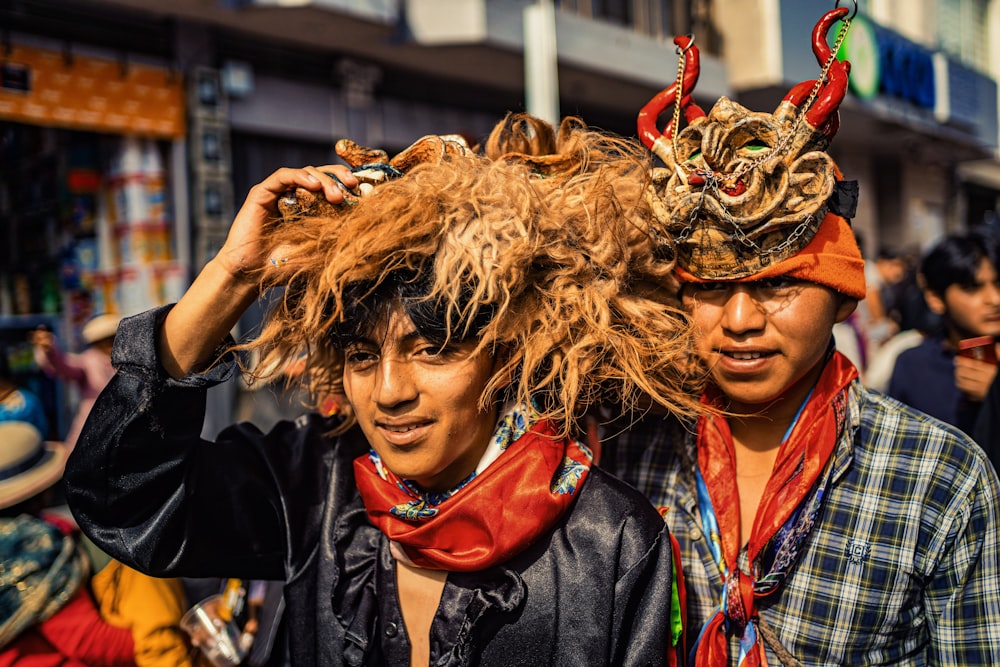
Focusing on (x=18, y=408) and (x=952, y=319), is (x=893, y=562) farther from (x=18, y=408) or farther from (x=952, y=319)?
(x=18, y=408)

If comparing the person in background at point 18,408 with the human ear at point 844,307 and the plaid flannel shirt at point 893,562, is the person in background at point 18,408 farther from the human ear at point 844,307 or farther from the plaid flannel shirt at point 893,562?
the human ear at point 844,307

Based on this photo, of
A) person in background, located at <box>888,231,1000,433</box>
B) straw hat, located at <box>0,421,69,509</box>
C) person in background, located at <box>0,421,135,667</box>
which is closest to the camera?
person in background, located at <box>0,421,135,667</box>

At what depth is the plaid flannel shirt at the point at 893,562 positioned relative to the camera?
163 centimetres

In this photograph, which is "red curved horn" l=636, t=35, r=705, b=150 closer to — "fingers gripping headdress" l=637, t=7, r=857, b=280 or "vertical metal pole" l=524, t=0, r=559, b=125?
"fingers gripping headdress" l=637, t=7, r=857, b=280

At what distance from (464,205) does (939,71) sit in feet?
52.8

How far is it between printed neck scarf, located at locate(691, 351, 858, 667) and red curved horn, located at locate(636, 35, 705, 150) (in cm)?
67

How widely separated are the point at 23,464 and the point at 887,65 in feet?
45.8

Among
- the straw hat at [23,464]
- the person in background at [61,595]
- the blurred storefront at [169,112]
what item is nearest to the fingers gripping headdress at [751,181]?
the person in background at [61,595]

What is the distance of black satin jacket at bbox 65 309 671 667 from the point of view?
155 centimetres

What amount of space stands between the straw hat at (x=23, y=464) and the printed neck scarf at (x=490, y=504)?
135 centimetres

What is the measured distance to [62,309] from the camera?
643 centimetres

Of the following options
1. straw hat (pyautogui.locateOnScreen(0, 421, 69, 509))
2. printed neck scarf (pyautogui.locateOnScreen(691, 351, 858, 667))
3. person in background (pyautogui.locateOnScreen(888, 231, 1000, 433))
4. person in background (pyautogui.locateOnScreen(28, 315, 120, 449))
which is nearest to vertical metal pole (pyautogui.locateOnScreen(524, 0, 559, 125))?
person in background (pyautogui.locateOnScreen(888, 231, 1000, 433))

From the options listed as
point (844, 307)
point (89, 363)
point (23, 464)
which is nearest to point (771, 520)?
point (844, 307)

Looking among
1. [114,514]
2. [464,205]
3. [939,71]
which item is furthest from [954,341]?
[939,71]
